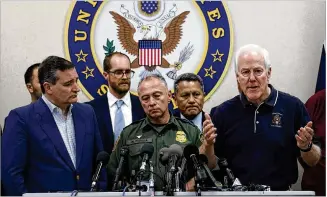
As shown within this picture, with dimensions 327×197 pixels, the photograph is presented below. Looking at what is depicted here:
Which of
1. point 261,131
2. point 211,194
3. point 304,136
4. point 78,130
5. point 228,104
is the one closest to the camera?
point 211,194

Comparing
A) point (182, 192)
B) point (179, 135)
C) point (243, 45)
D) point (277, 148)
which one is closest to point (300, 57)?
point (243, 45)

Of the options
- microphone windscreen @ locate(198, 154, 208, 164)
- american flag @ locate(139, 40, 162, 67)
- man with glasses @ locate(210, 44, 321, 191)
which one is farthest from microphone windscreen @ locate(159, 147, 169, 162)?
american flag @ locate(139, 40, 162, 67)

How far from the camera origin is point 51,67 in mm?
5883

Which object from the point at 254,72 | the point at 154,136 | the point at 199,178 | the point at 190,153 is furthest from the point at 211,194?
the point at 254,72

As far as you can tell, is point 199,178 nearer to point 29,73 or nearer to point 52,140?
point 52,140

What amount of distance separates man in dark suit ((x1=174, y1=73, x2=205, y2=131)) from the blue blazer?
0.98 metres

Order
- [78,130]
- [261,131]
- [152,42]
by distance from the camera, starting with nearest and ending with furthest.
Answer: [261,131] < [78,130] < [152,42]

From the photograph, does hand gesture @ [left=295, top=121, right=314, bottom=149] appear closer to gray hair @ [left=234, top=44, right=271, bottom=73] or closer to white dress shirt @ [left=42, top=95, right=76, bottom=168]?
gray hair @ [left=234, top=44, right=271, bottom=73]

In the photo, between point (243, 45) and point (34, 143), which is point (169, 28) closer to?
point (243, 45)

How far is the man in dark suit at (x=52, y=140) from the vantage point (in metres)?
5.66

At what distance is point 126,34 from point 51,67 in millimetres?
861

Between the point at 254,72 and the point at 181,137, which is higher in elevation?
Result: the point at 254,72

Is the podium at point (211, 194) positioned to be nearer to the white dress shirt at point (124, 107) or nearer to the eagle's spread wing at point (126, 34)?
the white dress shirt at point (124, 107)

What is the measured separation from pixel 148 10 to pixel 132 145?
147 centimetres
